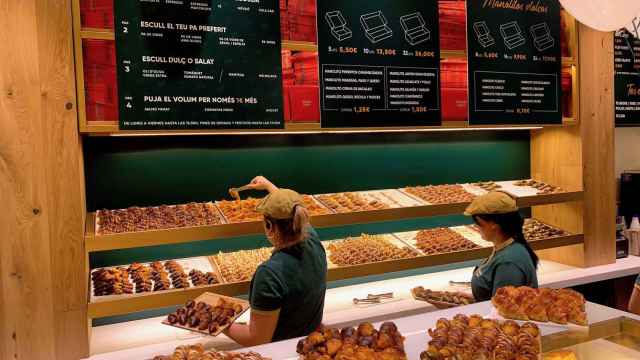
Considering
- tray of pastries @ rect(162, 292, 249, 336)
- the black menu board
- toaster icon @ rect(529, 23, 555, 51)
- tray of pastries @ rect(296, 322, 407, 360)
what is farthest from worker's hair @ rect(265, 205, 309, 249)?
the black menu board

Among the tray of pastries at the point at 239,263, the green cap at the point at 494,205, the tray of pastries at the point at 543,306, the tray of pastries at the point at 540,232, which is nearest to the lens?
the tray of pastries at the point at 543,306

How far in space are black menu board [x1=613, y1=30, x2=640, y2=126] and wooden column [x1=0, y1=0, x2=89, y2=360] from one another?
508 cm

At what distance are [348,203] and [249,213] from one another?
769 millimetres

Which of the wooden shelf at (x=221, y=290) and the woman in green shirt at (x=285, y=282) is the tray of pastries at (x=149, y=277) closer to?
the wooden shelf at (x=221, y=290)

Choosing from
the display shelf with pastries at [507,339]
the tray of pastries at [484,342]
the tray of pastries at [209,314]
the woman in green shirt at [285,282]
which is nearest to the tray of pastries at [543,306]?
the display shelf with pastries at [507,339]

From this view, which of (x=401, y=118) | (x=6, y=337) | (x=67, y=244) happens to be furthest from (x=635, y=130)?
(x=6, y=337)

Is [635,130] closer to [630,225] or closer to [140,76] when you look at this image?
[630,225]

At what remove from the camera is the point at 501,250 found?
103 inches

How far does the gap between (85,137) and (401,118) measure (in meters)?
2.21

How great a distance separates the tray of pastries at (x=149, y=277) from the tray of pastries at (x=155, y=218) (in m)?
0.33

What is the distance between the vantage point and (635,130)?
548cm

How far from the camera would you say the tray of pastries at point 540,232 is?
4223 millimetres

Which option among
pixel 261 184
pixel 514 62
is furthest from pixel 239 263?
pixel 514 62

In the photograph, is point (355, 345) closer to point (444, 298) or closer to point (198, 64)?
point (444, 298)
